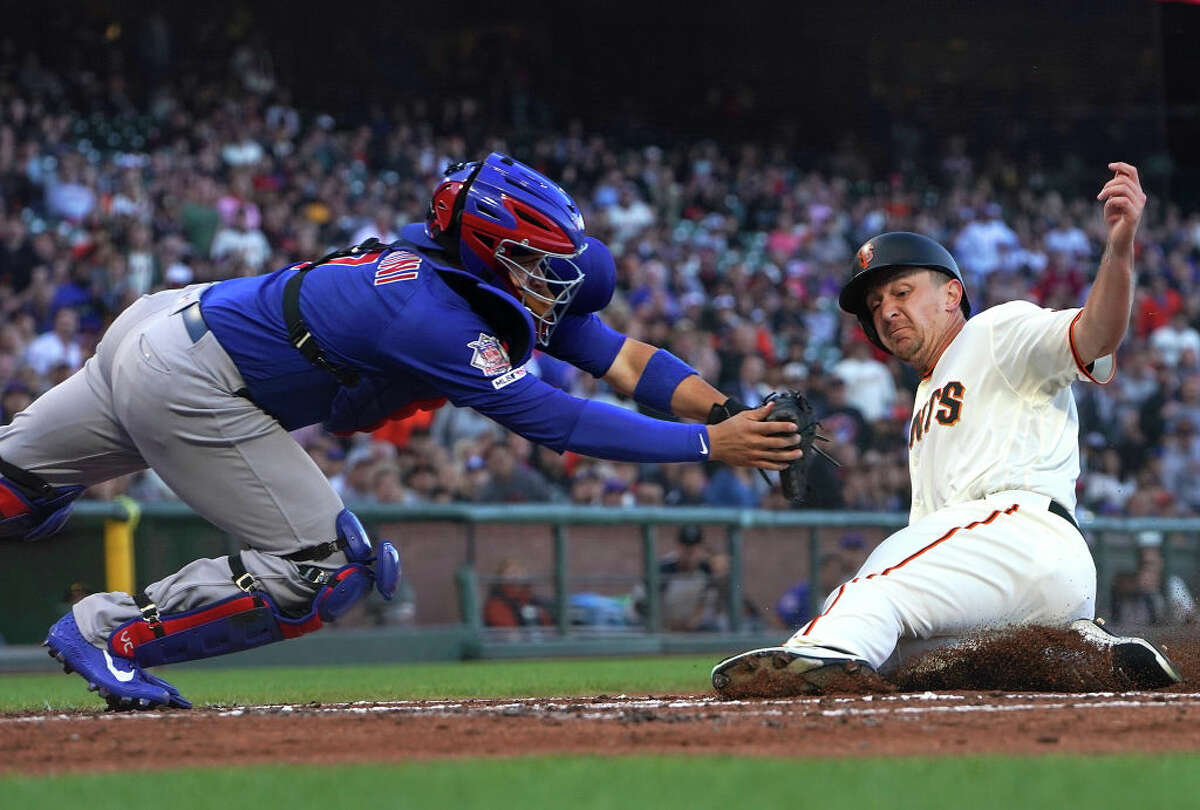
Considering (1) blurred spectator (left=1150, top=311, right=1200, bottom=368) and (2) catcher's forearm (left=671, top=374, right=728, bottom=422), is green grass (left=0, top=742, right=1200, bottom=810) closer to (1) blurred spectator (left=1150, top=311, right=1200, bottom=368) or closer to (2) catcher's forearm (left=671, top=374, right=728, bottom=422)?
(2) catcher's forearm (left=671, top=374, right=728, bottom=422)

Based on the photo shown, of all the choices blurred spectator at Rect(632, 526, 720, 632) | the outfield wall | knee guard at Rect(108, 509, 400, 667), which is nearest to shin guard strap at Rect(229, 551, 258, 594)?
knee guard at Rect(108, 509, 400, 667)

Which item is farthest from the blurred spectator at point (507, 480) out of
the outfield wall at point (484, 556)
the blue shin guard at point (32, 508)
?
the blue shin guard at point (32, 508)

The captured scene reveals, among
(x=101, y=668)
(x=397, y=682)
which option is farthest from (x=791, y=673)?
(x=397, y=682)

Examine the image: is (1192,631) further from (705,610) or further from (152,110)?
(152,110)

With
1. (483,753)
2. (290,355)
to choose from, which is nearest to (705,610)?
(290,355)

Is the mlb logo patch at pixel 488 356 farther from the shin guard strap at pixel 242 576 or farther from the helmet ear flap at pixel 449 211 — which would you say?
the shin guard strap at pixel 242 576

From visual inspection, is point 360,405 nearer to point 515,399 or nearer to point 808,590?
point 515,399
